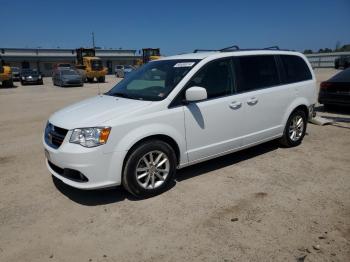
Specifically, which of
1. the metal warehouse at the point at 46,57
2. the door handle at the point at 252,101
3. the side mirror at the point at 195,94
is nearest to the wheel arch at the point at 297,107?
the door handle at the point at 252,101

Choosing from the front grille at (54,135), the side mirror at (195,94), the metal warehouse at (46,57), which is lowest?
the front grille at (54,135)

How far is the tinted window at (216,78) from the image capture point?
4777 mm

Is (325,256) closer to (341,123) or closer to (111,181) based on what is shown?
(111,181)

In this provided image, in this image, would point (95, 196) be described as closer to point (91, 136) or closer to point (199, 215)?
point (91, 136)

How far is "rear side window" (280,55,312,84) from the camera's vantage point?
6.11 m

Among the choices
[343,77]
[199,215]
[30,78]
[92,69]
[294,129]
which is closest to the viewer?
[199,215]

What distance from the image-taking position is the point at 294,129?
6.43m

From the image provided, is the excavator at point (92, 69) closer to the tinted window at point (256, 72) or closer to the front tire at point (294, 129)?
the front tire at point (294, 129)

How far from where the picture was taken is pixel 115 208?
4.14 metres

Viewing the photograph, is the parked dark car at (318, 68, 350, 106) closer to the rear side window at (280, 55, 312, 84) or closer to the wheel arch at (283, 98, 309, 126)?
the rear side window at (280, 55, 312, 84)

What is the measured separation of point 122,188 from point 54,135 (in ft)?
3.86

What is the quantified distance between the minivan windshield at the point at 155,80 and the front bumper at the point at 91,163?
1.04 meters

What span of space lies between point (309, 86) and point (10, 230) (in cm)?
555

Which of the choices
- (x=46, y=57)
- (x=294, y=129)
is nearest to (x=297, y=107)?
(x=294, y=129)
